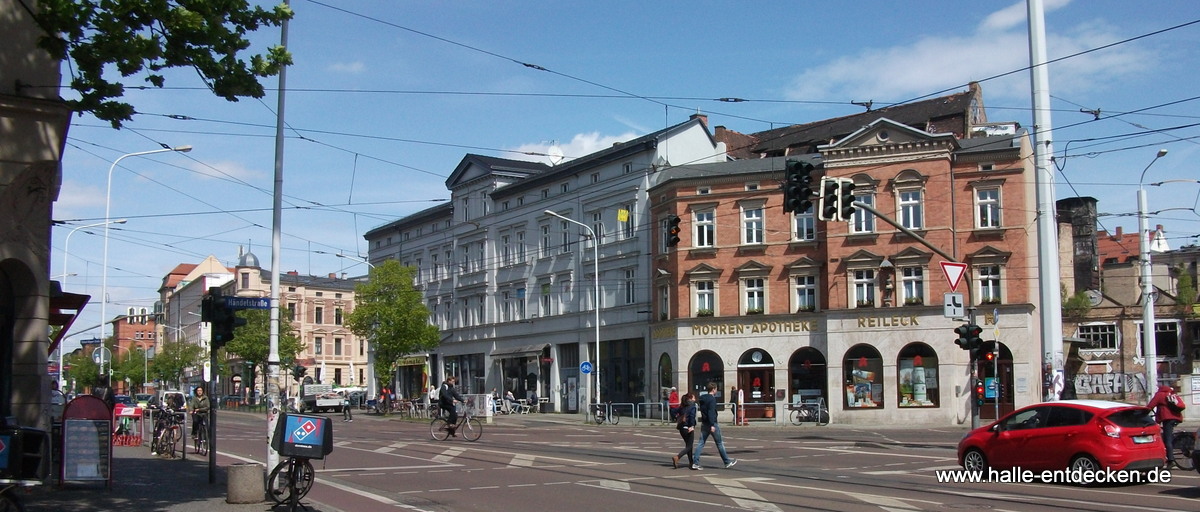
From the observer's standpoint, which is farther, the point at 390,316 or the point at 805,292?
the point at 390,316

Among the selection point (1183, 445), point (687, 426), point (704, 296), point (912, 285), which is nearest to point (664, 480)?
point (687, 426)

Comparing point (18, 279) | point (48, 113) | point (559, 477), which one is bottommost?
point (559, 477)

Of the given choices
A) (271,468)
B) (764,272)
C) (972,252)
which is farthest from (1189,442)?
(764,272)

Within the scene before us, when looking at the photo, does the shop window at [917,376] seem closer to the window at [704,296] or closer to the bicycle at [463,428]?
the window at [704,296]

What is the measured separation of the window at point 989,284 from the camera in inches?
1645

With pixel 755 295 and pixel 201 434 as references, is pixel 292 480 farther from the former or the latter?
pixel 755 295

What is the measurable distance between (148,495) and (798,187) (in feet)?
49.0

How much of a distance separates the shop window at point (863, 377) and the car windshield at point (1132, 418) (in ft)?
87.4

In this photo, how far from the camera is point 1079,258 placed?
283 feet

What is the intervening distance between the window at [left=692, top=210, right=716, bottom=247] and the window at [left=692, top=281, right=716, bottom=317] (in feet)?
5.90

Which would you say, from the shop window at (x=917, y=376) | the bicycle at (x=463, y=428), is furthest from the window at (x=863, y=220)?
the bicycle at (x=463, y=428)

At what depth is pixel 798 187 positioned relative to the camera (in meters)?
24.0

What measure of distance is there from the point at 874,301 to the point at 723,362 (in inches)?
286

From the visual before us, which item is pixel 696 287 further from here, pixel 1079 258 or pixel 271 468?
pixel 1079 258
